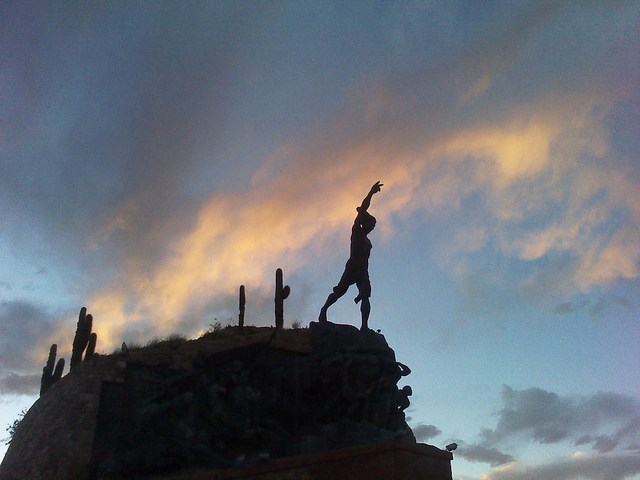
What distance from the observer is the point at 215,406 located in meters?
11.8

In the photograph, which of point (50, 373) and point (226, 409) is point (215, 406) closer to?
point (226, 409)

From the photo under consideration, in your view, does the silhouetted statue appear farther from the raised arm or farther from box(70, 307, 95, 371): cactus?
box(70, 307, 95, 371): cactus

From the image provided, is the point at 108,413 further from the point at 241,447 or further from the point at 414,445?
the point at 414,445

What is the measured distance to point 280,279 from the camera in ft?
64.2

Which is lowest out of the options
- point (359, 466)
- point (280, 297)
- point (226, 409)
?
point (359, 466)

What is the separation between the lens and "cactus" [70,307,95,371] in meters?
16.7

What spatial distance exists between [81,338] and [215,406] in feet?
22.9

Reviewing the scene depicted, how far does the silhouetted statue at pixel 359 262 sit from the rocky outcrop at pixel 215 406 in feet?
3.15

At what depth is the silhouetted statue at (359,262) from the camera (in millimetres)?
13820

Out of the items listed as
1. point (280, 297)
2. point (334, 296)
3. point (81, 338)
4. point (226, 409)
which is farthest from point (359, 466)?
point (81, 338)

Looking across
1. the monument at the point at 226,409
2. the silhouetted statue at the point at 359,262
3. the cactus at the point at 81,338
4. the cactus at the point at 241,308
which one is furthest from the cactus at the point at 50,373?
the silhouetted statue at the point at 359,262

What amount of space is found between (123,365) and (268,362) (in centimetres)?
313

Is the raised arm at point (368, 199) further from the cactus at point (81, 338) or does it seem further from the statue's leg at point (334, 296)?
the cactus at point (81, 338)

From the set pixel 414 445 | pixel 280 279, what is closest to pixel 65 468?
pixel 414 445
